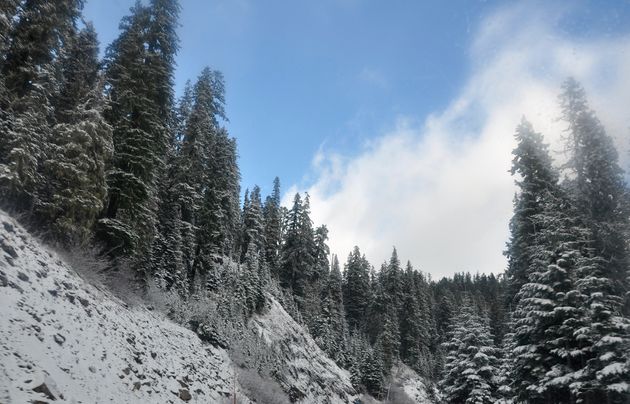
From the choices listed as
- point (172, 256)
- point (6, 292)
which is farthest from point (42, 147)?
point (172, 256)

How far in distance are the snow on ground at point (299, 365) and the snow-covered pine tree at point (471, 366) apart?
1133cm

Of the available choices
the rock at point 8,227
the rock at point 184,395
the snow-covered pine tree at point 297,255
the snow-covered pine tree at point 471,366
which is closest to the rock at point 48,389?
the rock at point 8,227

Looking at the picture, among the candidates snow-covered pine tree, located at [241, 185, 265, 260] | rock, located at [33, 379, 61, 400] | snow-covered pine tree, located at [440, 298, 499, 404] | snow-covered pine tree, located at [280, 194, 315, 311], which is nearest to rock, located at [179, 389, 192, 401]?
rock, located at [33, 379, 61, 400]

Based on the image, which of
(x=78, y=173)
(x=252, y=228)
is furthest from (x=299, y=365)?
(x=78, y=173)

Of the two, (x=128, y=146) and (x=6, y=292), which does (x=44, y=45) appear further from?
(x=6, y=292)

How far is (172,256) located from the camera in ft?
95.9

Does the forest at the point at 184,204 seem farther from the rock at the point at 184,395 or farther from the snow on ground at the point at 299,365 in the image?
the rock at the point at 184,395

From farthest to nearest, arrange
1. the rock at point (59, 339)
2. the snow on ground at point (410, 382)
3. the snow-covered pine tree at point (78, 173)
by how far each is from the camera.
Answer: the snow on ground at point (410, 382), the snow-covered pine tree at point (78, 173), the rock at point (59, 339)

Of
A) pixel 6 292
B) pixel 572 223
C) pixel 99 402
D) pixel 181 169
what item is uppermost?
pixel 181 169

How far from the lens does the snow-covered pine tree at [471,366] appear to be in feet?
97.8

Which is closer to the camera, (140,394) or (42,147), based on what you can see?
(140,394)

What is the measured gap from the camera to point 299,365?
3903 centimetres

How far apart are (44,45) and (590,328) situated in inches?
1004

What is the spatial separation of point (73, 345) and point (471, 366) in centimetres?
2714
